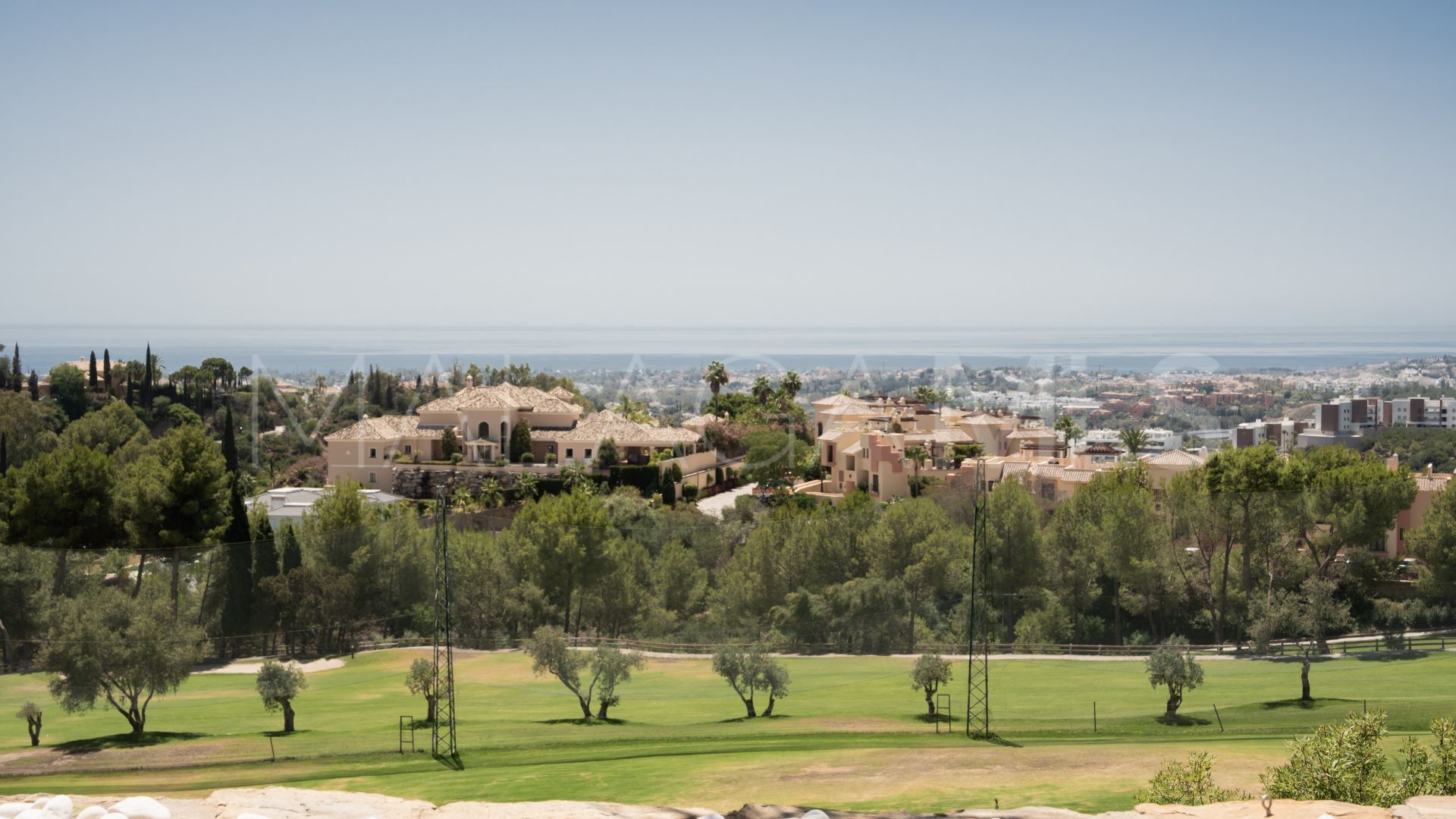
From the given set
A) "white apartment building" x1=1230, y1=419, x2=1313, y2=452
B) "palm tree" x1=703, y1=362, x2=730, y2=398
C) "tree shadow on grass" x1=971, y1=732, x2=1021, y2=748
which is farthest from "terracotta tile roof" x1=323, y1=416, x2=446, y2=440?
"white apartment building" x1=1230, y1=419, x2=1313, y2=452

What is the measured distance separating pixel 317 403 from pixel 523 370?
483 inches

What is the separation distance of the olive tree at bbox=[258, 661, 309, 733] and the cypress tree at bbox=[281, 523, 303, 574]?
2025 mm

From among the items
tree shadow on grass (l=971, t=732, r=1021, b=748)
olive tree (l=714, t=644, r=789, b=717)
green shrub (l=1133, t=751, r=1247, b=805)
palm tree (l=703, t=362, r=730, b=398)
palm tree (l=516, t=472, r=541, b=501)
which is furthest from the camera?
palm tree (l=703, t=362, r=730, b=398)

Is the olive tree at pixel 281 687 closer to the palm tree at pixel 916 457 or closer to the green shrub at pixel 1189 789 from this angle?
the green shrub at pixel 1189 789

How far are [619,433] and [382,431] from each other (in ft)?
29.8

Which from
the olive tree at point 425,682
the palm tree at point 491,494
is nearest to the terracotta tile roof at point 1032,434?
the palm tree at point 491,494

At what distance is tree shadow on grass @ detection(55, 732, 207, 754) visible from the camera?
12.9 m

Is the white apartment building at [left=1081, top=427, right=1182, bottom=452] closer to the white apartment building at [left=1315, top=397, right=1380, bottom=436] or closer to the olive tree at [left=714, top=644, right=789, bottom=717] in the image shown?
the white apartment building at [left=1315, top=397, right=1380, bottom=436]

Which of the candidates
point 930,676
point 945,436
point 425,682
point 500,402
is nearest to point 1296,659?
point 930,676

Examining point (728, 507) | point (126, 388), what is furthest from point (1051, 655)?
point (126, 388)

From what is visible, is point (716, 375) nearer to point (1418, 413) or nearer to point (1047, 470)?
point (1047, 470)

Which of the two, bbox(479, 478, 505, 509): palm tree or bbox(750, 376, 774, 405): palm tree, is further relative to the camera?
bbox(750, 376, 774, 405): palm tree

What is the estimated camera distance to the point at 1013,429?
45.5 metres

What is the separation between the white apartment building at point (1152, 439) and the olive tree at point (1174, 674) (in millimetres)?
33787
